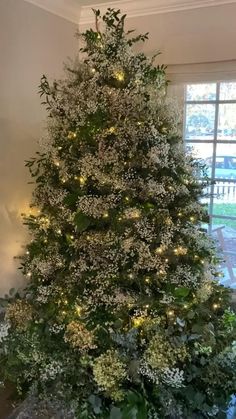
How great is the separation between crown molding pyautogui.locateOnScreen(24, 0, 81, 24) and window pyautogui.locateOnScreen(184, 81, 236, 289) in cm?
87

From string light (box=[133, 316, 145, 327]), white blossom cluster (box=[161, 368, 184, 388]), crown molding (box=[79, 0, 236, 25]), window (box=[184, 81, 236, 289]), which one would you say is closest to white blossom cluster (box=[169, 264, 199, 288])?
string light (box=[133, 316, 145, 327])

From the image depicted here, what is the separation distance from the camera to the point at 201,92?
8.38ft

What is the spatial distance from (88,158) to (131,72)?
0.48m

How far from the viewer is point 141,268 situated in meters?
1.89

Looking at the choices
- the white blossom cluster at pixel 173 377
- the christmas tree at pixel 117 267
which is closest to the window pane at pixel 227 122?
the christmas tree at pixel 117 267

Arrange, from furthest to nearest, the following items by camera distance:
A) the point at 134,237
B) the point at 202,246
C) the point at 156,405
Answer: the point at 202,246, the point at 134,237, the point at 156,405

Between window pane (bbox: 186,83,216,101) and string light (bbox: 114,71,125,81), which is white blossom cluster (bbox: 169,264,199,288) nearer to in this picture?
string light (bbox: 114,71,125,81)

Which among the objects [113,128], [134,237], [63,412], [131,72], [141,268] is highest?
[131,72]

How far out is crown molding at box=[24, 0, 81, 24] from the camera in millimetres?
2394

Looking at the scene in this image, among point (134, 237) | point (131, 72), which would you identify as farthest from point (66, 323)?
point (131, 72)

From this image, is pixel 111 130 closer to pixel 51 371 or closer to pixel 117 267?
pixel 117 267

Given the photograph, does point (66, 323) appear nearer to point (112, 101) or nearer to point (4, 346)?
point (4, 346)

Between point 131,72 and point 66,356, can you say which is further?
point 131,72

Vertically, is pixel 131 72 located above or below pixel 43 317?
above
